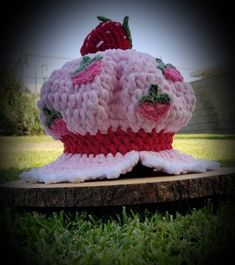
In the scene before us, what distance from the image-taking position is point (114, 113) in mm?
702

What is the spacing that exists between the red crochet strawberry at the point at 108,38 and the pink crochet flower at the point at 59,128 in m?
0.13

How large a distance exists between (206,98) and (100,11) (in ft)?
0.68

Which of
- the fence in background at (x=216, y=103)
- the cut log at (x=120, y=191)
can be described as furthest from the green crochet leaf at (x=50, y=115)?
the fence in background at (x=216, y=103)

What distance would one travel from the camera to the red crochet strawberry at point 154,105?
2.26 ft

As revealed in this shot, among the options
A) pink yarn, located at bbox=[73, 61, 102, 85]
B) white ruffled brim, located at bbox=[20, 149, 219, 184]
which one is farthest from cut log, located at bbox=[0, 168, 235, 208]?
pink yarn, located at bbox=[73, 61, 102, 85]

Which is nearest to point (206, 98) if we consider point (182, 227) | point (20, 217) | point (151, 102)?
point (151, 102)

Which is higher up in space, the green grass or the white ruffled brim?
the white ruffled brim

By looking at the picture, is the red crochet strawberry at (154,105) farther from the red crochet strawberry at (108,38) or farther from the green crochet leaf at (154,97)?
Answer: the red crochet strawberry at (108,38)

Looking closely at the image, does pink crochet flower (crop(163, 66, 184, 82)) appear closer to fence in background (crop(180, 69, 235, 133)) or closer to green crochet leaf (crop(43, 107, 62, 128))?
fence in background (crop(180, 69, 235, 133))

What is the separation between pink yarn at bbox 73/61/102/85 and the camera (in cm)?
69

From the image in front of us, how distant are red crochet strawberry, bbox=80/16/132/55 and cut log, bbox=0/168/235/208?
0.23 metres

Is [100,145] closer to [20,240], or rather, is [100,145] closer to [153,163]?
[153,163]

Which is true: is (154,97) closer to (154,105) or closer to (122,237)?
(154,105)

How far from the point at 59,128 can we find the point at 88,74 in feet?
0.36
